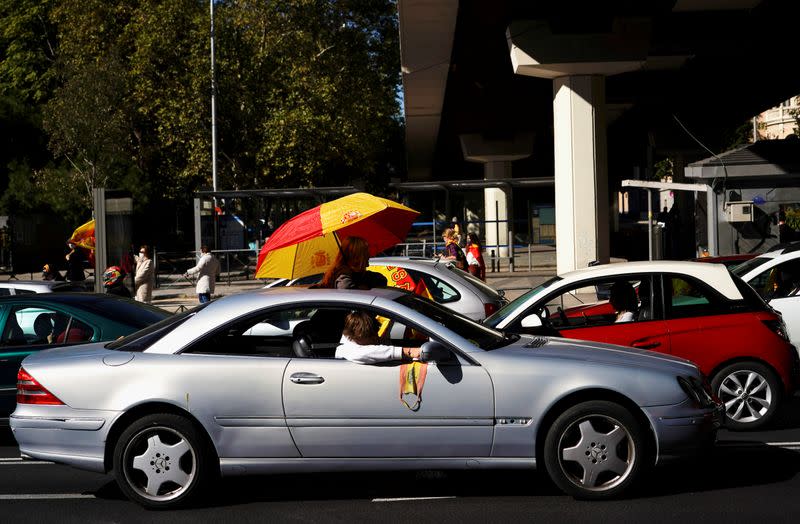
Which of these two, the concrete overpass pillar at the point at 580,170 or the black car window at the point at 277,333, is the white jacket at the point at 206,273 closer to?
the concrete overpass pillar at the point at 580,170

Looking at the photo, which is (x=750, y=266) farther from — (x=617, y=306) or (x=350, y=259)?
(x=350, y=259)

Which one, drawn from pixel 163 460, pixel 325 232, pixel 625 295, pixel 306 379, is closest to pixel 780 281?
pixel 625 295

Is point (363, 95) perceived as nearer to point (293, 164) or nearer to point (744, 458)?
point (293, 164)

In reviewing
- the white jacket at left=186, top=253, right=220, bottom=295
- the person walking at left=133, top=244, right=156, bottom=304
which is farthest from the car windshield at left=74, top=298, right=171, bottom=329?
the person walking at left=133, top=244, right=156, bottom=304

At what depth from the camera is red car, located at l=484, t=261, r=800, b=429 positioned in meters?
9.06

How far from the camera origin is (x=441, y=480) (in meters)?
7.71

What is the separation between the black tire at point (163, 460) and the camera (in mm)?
6781

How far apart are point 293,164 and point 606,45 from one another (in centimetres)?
1779

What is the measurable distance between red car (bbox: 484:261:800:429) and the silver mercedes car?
2.05m

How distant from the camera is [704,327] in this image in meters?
9.08

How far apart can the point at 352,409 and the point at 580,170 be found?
66.9 ft

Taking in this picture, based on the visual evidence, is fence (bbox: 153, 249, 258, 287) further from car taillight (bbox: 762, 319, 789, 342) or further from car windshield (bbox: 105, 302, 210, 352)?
car windshield (bbox: 105, 302, 210, 352)

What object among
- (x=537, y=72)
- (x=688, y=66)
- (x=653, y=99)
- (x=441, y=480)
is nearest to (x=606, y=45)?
(x=537, y=72)

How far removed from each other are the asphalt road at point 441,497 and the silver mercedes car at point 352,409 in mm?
258
